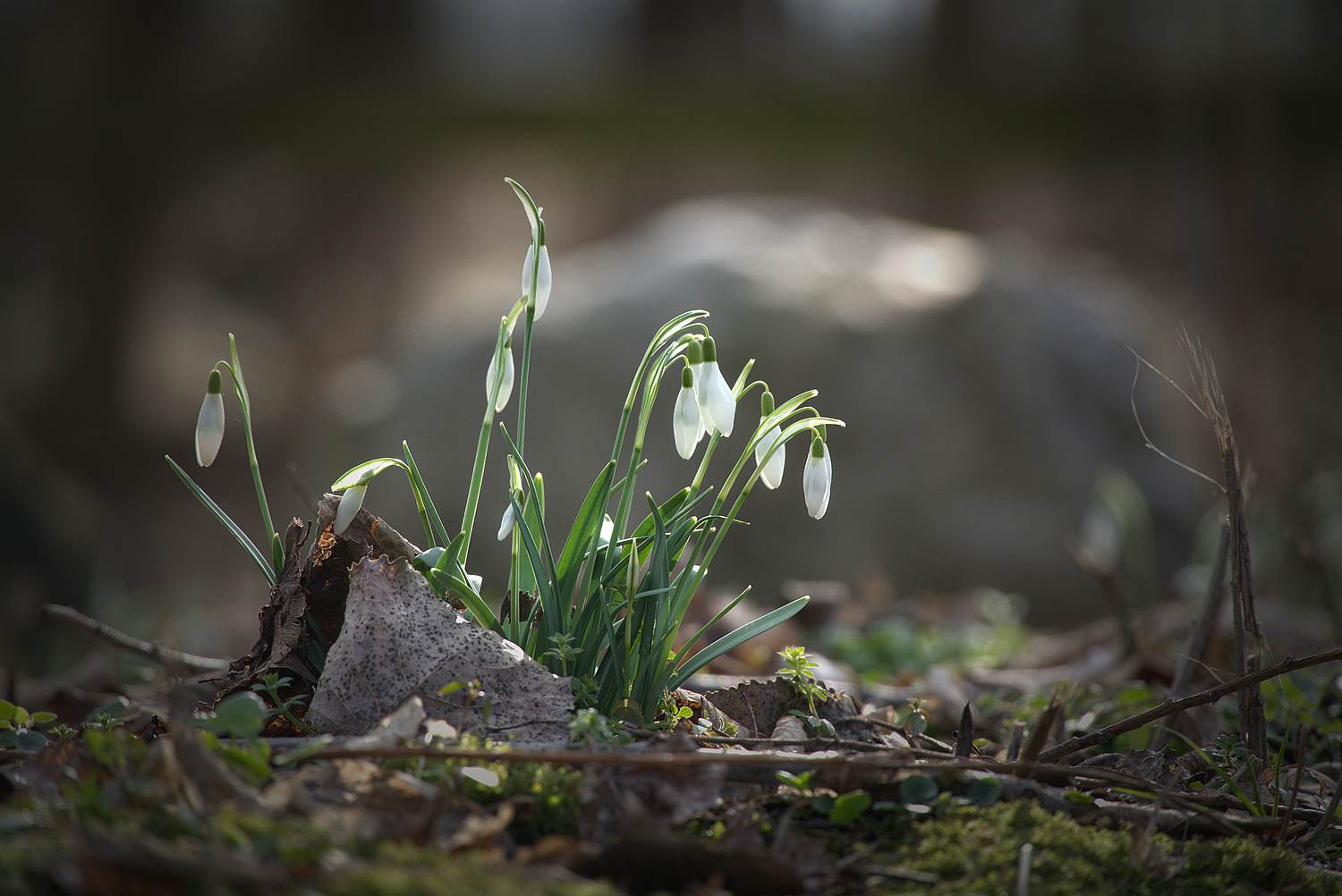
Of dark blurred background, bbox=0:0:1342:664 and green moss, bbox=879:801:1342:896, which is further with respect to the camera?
dark blurred background, bbox=0:0:1342:664

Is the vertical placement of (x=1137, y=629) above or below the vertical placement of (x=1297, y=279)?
below

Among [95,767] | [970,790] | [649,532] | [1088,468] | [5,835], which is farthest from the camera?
[1088,468]

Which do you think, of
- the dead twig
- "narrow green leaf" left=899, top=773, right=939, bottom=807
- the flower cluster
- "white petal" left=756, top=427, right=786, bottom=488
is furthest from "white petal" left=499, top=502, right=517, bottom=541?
the dead twig

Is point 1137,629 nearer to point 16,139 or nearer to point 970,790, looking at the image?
point 970,790

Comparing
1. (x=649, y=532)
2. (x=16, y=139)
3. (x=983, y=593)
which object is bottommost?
(x=983, y=593)

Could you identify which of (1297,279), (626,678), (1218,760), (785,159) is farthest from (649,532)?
(1297,279)

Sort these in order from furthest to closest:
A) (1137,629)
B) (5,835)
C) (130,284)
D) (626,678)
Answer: (130,284) < (1137,629) < (626,678) < (5,835)

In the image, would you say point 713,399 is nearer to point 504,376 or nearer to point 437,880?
point 504,376

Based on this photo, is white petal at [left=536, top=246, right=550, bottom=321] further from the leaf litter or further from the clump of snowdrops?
the leaf litter
